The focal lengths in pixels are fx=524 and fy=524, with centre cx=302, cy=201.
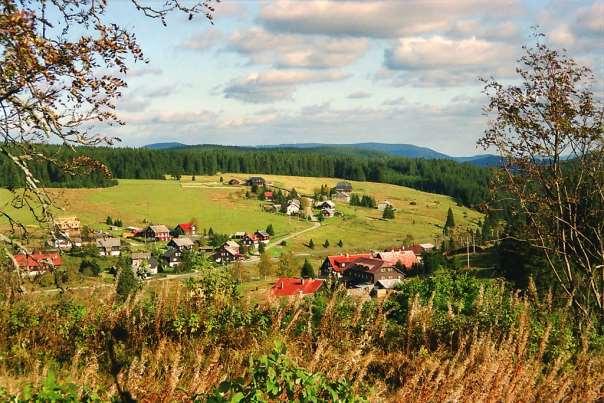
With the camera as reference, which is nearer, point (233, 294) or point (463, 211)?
point (233, 294)

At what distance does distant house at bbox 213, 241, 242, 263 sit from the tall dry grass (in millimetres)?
86336

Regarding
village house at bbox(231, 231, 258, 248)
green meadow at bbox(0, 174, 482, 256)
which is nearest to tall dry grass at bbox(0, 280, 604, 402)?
green meadow at bbox(0, 174, 482, 256)

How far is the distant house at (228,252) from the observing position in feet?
320

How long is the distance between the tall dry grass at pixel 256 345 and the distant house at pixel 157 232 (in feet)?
349

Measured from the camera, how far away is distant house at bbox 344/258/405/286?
78.3 metres

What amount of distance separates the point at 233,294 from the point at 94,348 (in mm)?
2803

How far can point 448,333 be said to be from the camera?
10352 mm

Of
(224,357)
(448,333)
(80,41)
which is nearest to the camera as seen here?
(80,41)

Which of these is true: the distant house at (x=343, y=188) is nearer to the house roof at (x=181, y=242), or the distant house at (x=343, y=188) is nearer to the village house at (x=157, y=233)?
the village house at (x=157, y=233)

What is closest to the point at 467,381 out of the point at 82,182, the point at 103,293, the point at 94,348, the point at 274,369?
the point at 274,369

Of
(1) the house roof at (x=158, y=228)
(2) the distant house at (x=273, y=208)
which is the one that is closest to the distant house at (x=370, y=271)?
(1) the house roof at (x=158, y=228)

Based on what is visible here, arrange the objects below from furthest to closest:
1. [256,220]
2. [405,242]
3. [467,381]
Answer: [256,220]
[405,242]
[467,381]

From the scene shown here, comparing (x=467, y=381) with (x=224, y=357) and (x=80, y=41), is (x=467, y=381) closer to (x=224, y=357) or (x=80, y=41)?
(x=224, y=357)

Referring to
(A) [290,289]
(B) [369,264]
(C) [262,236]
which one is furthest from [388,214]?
(A) [290,289]
